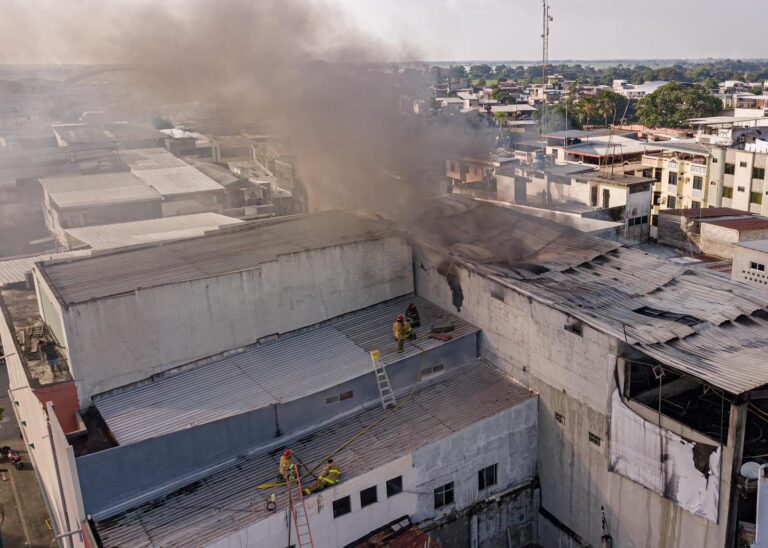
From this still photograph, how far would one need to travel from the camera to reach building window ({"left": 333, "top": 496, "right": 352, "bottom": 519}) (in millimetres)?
11812

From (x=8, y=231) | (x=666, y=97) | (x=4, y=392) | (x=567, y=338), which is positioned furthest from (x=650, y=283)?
(x=666, y=97)

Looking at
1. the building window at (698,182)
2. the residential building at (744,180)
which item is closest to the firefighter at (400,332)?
the residential building at (744,180)

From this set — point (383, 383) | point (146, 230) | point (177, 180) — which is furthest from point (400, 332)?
point (177, 180)

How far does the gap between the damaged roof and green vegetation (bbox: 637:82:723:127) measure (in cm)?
5064

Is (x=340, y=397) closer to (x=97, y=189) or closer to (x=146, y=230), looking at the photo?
(x=146, y=230)

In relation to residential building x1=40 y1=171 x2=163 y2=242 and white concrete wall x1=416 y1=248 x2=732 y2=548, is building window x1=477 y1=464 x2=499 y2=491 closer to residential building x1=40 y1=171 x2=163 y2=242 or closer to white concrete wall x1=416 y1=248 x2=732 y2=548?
white concrete wall x1=416 y1=248 x2=732 y2=548

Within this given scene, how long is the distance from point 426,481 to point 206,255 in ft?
24.3

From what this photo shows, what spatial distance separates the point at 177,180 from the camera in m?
34.6

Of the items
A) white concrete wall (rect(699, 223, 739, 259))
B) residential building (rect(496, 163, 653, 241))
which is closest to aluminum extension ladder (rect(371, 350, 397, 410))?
residential building (rect(496, 163, 653, 241))

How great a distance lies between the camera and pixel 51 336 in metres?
15.4

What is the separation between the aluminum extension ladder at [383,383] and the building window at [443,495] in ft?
6.31

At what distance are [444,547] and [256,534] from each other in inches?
169

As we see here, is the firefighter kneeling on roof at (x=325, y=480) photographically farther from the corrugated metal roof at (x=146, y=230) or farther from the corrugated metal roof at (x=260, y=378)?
the corrugated metal roof at (x=146, y=230)

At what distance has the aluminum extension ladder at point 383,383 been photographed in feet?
45.4
